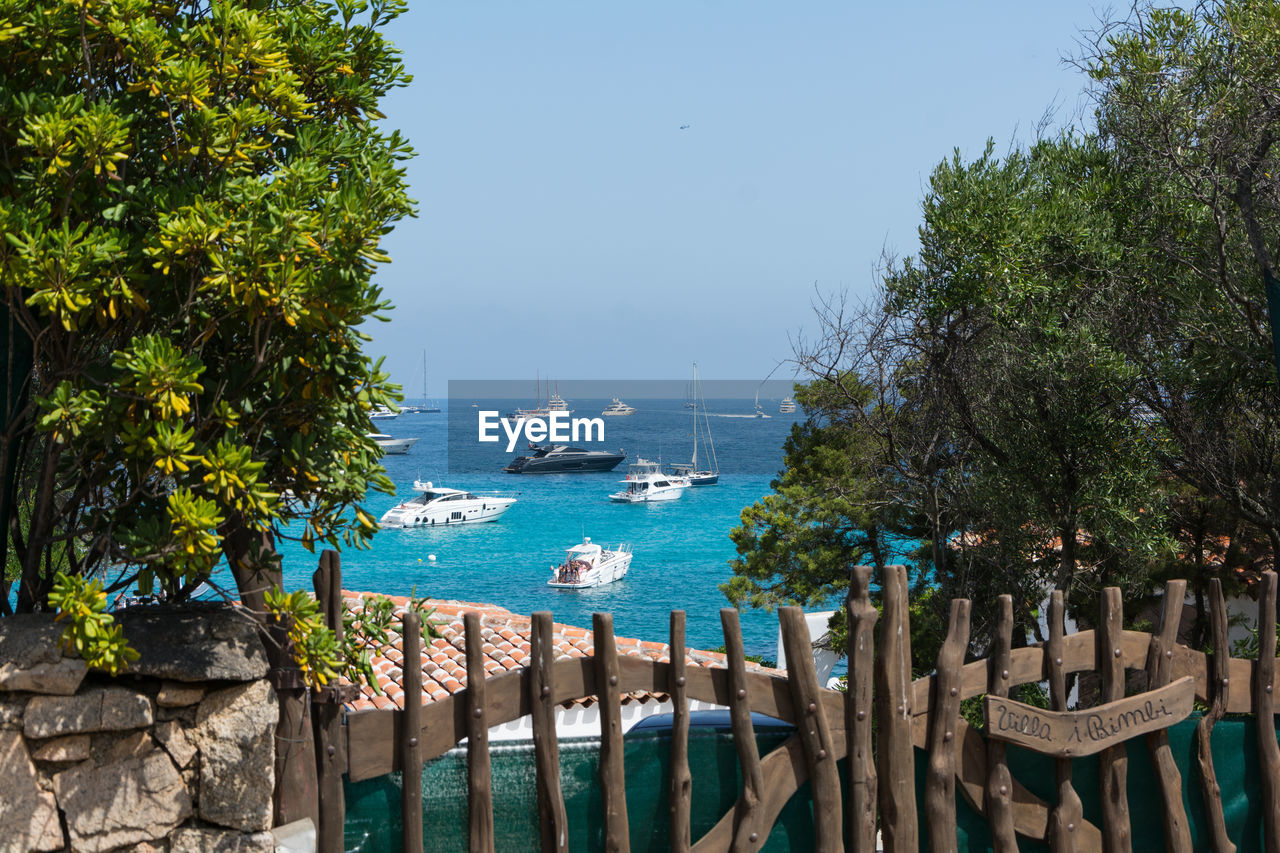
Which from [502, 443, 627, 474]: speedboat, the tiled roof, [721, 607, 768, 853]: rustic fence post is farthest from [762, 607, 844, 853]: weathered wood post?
[502, 443, 627, 474]: speedboat

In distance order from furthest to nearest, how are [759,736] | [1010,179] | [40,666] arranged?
1. [1010,179]
2. [759,736]
3. [40,666]

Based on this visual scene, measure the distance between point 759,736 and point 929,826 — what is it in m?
1.01

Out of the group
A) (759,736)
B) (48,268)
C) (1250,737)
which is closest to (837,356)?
(1250,737)

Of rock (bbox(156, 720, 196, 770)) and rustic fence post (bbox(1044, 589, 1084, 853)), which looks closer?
rock (bbox(156, 720, 196, 770))

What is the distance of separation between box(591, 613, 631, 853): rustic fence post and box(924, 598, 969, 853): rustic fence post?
63.8 inches

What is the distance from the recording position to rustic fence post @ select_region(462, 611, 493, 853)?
4965mm

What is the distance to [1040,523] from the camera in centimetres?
1309

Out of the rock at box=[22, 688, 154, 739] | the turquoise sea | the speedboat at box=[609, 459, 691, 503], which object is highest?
the rock at box=[22, 688, 154, 739]

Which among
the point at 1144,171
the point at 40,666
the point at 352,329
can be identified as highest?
the point at 1144,171

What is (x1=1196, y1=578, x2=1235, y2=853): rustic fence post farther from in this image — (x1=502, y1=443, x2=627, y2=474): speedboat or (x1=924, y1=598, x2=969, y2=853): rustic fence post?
(x1=502, y1=443, x2=627, y2=474): speedboat

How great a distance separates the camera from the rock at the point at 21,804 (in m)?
4.18

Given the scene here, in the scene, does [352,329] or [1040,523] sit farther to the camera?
[1040,523]

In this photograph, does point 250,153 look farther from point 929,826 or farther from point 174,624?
point 929,826

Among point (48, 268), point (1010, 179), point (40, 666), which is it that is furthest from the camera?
point (1010, 179)
